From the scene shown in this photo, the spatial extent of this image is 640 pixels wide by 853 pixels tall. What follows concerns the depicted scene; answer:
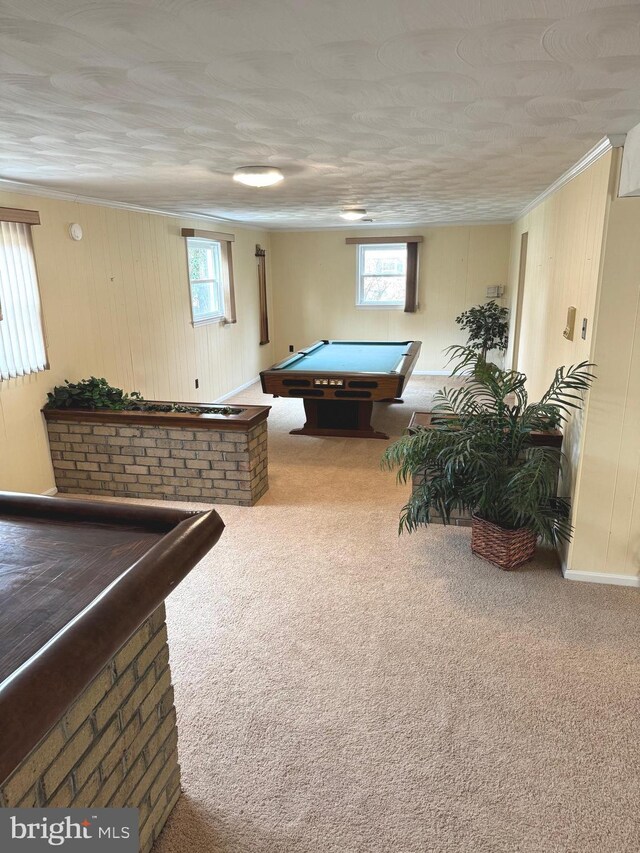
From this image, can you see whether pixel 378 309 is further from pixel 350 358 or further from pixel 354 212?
pixel 354 212

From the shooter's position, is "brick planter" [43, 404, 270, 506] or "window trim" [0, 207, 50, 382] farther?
"brick planter" [43, 404, 270, 506]

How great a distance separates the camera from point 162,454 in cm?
403

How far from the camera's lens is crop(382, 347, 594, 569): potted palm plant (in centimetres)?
295

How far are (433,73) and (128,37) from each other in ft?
2.78

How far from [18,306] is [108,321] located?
1.05 meters

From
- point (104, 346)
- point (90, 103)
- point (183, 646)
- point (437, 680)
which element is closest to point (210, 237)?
point (104, 346)

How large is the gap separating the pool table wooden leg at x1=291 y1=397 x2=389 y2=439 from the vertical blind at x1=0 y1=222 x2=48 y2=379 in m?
2.49

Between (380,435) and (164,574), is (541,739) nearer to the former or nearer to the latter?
(164,574)

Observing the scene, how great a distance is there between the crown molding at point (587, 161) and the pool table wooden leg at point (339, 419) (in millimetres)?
2364

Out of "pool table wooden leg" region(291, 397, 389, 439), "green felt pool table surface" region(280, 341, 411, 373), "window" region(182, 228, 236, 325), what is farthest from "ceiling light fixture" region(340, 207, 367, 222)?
"pool table wooden leg" region(291, 397, 389, 439)

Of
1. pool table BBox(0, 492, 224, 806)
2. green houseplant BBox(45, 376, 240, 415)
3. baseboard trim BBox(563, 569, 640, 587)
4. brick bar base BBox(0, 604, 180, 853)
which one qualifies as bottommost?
baseboard trim BBox(563, 569, 640, 587)

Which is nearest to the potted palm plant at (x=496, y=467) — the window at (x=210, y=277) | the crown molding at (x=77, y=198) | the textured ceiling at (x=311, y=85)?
the textured ceiling at (x=311, y=85)

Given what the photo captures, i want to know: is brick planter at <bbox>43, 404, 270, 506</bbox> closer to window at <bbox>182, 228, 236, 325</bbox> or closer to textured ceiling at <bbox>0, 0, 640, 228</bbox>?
textured ceiling at <bbox>0, 0, 640, 228</bbox>

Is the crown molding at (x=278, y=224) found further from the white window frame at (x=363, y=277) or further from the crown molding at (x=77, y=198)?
the white window frame at (x=363, y=277)
